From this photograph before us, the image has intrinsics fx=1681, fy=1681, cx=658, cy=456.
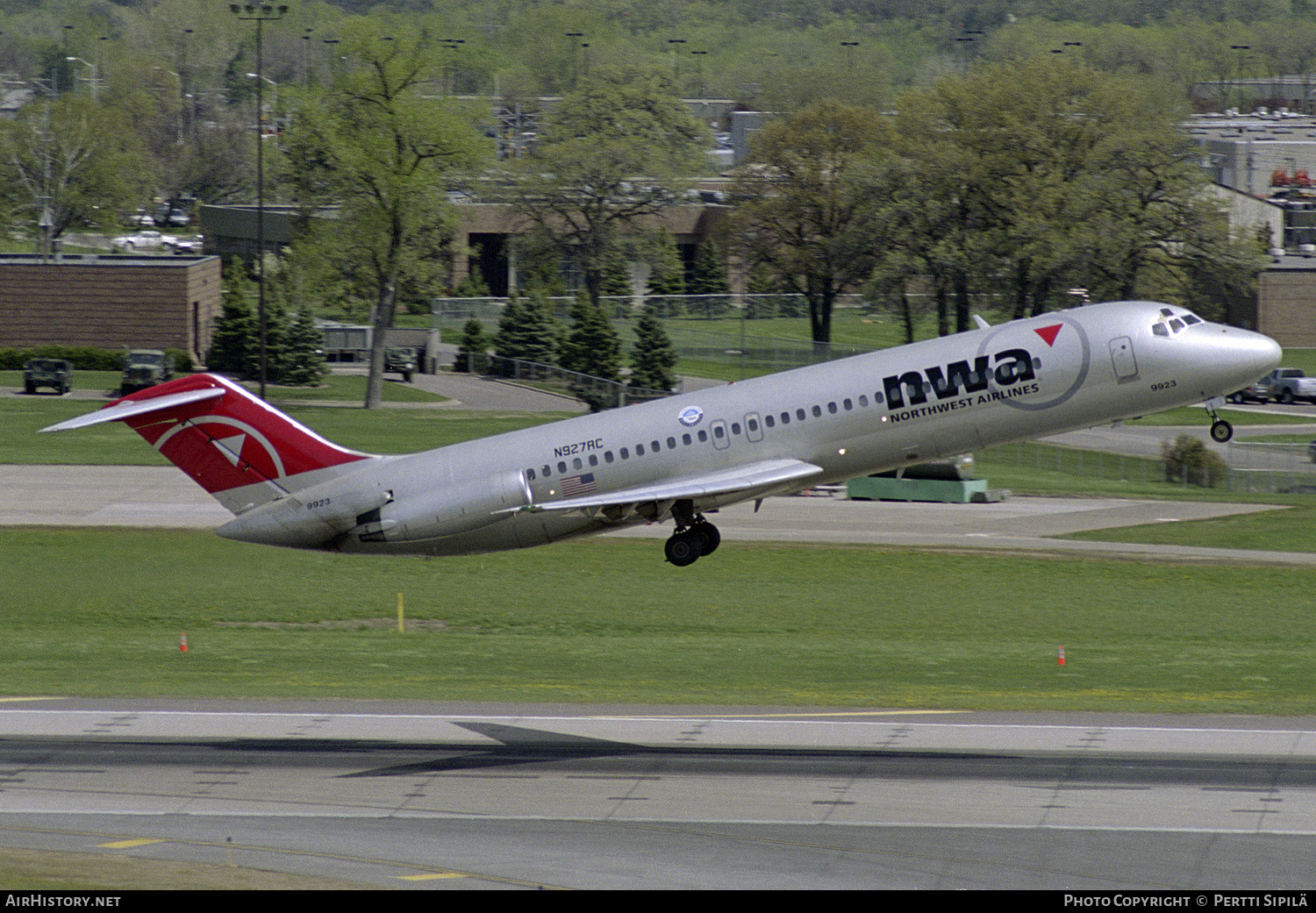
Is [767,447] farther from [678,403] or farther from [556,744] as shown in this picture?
[556,744]

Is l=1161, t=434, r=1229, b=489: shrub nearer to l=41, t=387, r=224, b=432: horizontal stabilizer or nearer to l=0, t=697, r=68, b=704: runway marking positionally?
l=41, t=387, r=224, b=432: horizontal stabilizer

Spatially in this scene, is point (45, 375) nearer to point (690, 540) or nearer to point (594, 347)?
point (594, 347)

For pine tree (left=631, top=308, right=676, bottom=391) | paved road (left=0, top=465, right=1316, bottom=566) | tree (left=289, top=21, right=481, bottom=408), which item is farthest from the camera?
pine tree (left=631, top=308, right=676, bottom=391)

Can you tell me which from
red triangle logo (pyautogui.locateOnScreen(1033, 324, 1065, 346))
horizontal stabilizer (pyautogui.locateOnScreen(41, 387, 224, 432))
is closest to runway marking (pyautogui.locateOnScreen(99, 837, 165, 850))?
horizontal stabilizer (pyautogui.locateOnScreen(41, 387, 224, 432))

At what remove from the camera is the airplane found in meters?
41.0

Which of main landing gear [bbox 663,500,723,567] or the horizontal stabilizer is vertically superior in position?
the horizontal stabilizer

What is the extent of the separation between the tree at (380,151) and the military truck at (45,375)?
19331 millimetres

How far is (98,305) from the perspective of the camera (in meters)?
124

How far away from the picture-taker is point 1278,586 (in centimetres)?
6512

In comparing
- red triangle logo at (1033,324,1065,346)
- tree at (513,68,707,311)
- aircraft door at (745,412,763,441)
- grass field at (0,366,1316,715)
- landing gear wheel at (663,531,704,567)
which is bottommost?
grass field at (0,366,1316,715)

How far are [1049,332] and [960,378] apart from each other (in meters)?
2.54

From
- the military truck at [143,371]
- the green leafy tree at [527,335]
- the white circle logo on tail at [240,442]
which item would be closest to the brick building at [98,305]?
the military truck at [143,371]

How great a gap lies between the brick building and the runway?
8074 cm

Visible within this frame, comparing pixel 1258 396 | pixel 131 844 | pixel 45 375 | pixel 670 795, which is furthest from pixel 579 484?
pixel 1258 396
